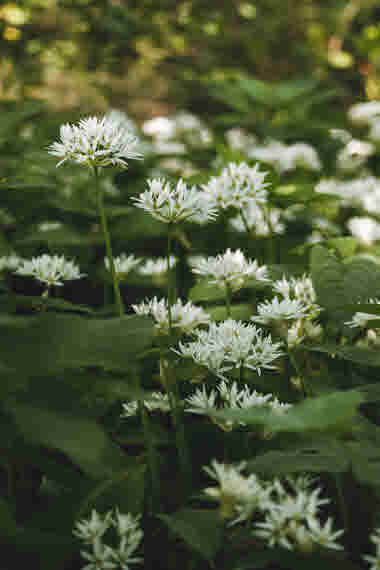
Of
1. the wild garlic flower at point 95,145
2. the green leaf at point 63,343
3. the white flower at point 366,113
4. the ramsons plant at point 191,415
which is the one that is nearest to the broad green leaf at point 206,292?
the ramsons plant at point 191,415

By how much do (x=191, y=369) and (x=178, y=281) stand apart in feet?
2.63

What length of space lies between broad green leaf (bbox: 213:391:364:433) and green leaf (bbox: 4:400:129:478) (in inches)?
5.8

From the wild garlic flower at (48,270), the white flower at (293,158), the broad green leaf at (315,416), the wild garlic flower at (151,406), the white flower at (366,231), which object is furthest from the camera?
the white flower at (293,158)

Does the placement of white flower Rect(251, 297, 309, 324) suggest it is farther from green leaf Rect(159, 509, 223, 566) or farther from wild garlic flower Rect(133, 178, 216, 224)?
green leaf Rect(159, 509, 223, 566)

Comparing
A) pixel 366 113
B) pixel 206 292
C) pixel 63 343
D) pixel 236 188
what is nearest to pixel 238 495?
pixel 63 343

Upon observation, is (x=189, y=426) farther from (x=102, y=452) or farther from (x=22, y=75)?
(x=22, y=75)

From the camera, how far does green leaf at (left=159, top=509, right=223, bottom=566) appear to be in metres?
0.64

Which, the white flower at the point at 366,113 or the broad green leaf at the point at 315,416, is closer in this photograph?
the broad green leaf at the point at 315,416

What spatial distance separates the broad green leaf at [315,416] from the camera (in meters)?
0.55

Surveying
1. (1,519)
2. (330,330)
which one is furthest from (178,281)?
(1,519)

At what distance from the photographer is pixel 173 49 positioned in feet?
11.3

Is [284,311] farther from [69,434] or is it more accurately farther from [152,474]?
[69,434]

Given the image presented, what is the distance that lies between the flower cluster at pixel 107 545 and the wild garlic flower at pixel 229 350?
28cm

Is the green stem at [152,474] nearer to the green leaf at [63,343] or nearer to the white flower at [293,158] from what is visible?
the green leaf at [63,343]
